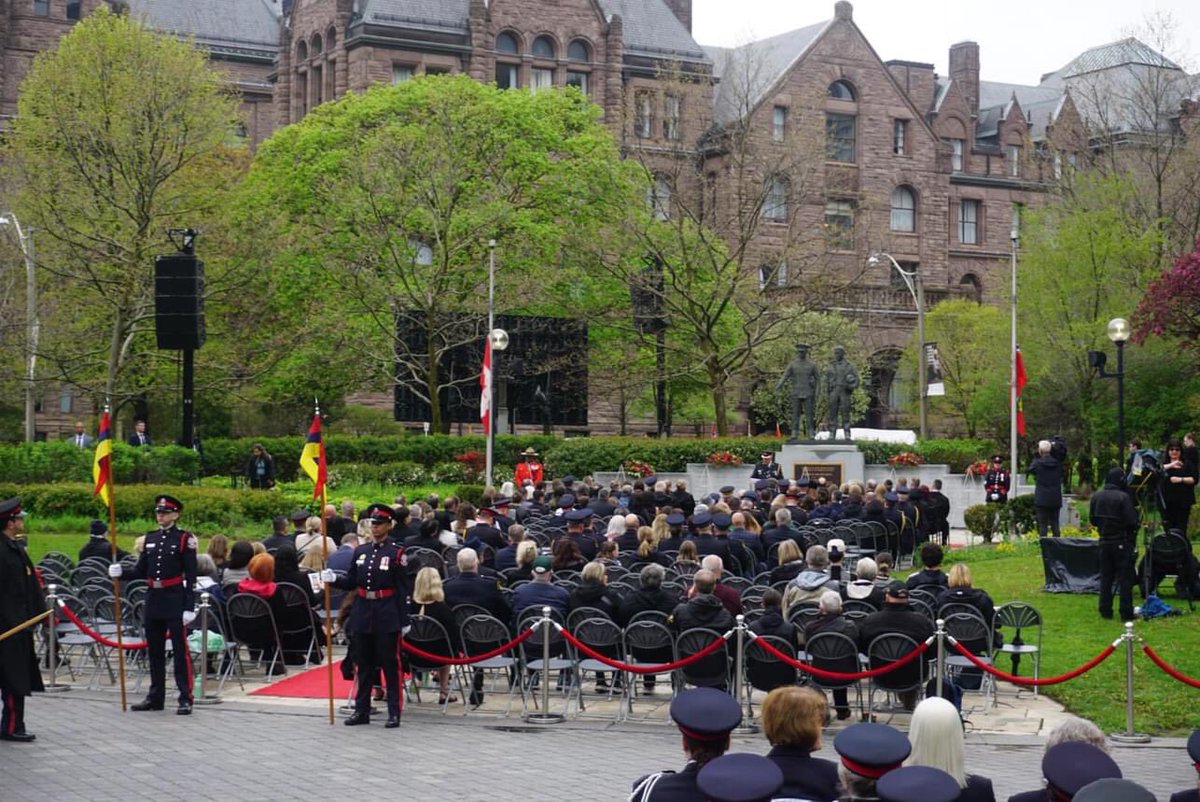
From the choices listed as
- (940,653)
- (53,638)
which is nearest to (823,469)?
(53,638)

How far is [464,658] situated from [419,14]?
184 feet

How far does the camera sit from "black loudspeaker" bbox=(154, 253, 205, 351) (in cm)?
2841

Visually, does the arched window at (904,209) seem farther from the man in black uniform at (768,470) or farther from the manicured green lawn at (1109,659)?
the manicured green lawn at (1109,659)

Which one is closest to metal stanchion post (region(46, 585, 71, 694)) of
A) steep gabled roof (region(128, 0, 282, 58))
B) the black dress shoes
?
the black dress shoes

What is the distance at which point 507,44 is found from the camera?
2771 inches

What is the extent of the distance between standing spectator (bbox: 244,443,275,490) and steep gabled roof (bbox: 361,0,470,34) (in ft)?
103

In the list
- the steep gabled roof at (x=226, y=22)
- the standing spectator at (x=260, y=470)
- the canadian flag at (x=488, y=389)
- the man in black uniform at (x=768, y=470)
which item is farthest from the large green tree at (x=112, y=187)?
the steep gabled roof at (x=226, y=22)

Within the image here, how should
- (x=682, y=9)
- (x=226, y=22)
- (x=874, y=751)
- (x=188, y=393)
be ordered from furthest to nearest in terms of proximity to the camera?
(x=682, y=9)
(x=226, y=22)
(x=188, y=393)
(x=874, y=751)

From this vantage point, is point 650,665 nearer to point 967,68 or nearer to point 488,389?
point 488,389

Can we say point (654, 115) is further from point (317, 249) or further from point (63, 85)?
point (63, 85)

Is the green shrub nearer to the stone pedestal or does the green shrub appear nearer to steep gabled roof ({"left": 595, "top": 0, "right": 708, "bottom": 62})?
the stone pedestal

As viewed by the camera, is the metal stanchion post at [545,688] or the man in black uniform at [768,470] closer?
the metal stanchion post at [545,688]

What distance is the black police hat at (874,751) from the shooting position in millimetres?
7066

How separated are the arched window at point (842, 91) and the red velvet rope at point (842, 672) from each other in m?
64.1
